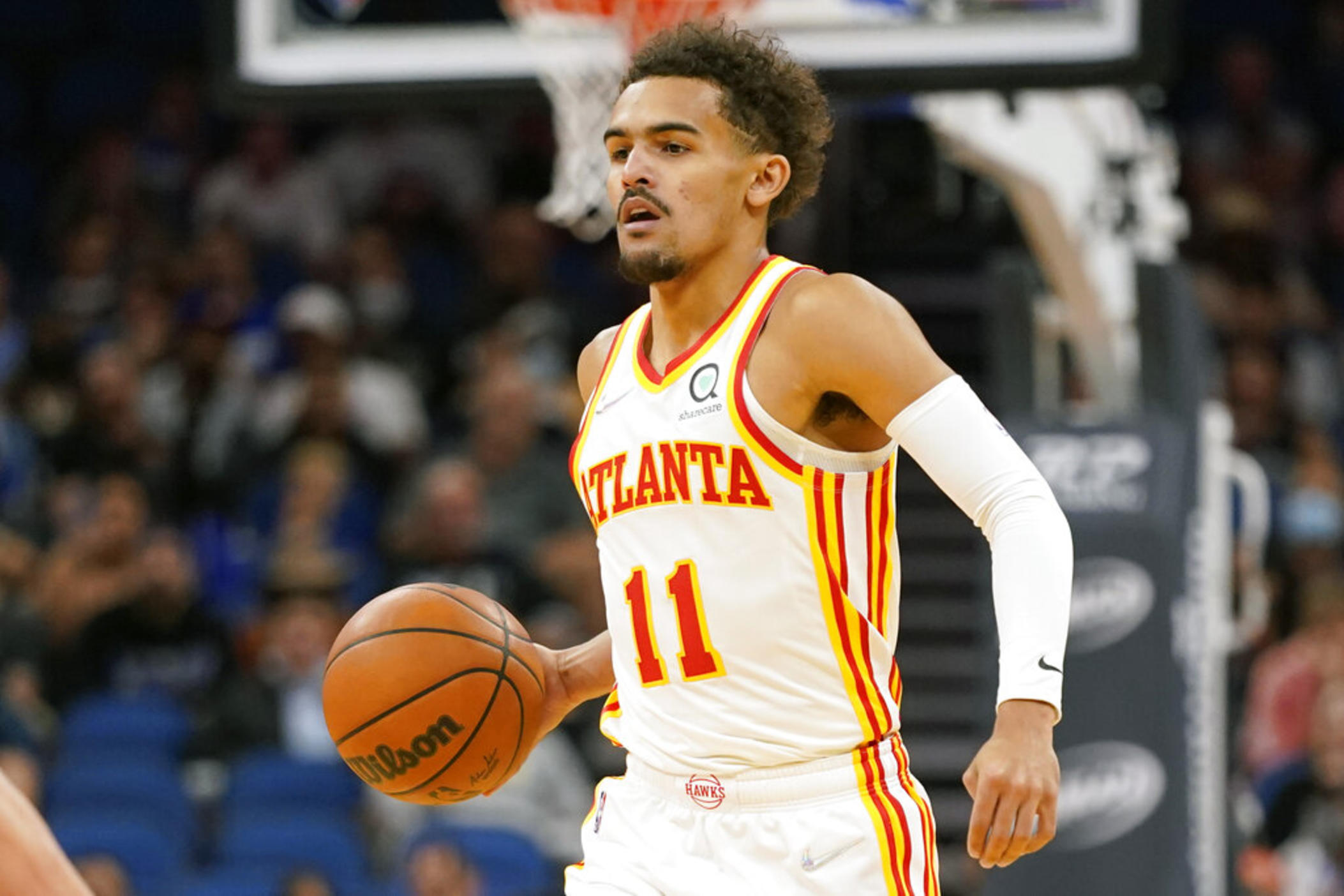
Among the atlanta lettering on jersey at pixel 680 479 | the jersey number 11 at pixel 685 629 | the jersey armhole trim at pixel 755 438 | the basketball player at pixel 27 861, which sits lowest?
the jersey number 11 at pixel 685 629

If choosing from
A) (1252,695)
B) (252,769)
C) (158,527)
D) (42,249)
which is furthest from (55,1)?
(1252,695)

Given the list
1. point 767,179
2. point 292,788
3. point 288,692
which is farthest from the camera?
point 288,692

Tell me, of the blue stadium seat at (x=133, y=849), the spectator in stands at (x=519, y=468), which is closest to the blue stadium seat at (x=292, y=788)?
the blue stadium seat at (x=133, y=849)

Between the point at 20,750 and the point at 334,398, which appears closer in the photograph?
the point at 20,750

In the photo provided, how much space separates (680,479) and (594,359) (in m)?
0.54

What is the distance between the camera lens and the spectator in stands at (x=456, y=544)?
8906mm

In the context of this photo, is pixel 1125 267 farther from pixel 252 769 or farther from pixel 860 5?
pixel 252 769

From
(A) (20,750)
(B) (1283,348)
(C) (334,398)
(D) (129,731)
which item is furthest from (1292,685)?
(A) (20,750)

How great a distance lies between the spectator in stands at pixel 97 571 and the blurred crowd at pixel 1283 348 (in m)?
5.13

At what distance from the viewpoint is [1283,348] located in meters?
10.6

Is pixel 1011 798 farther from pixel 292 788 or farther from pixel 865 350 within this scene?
pixel 292 788

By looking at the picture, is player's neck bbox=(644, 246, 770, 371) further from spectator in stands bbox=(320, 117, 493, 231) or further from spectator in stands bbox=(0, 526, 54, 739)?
spectator in stands bbox=(320, 117, 493, 231)

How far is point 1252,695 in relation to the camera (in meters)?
9.10

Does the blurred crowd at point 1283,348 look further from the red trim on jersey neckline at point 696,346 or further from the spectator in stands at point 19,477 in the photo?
the spectator in stands at point 19,477
